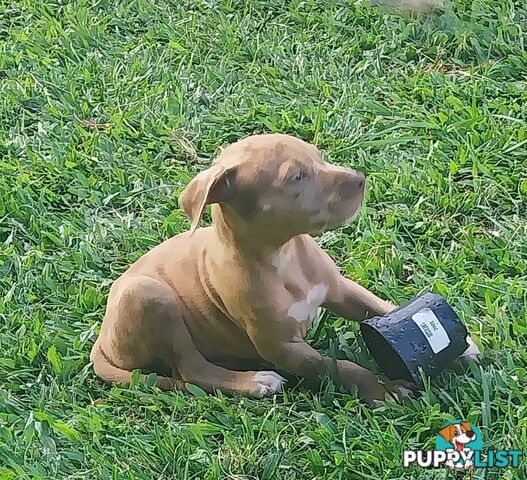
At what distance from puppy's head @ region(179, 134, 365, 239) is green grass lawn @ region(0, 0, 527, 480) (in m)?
0.51

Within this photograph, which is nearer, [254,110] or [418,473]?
[418,473]

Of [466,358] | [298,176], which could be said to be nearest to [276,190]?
[298,176]

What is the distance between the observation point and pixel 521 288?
280 cm

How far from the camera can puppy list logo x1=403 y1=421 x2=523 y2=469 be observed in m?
2.32

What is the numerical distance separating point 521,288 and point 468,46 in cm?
154

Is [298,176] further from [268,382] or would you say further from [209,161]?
[209,161]

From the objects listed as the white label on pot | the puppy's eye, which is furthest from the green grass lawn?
the puppy's eye

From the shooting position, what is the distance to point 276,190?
2.30 m

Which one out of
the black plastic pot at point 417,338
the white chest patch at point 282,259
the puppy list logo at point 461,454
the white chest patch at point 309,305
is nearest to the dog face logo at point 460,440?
the puppy list logo at point 461,454

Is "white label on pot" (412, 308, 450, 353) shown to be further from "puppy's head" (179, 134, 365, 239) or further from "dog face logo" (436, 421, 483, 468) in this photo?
"puppy's head" (179, 134, 365, 239)

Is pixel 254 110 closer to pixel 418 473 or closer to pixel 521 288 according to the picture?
pixel 521 288

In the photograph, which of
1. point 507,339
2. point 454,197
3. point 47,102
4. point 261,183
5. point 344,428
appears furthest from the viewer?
point 47,102

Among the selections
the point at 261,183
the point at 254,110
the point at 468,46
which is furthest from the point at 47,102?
the point at 261,183

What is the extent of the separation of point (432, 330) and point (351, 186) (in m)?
0.43
